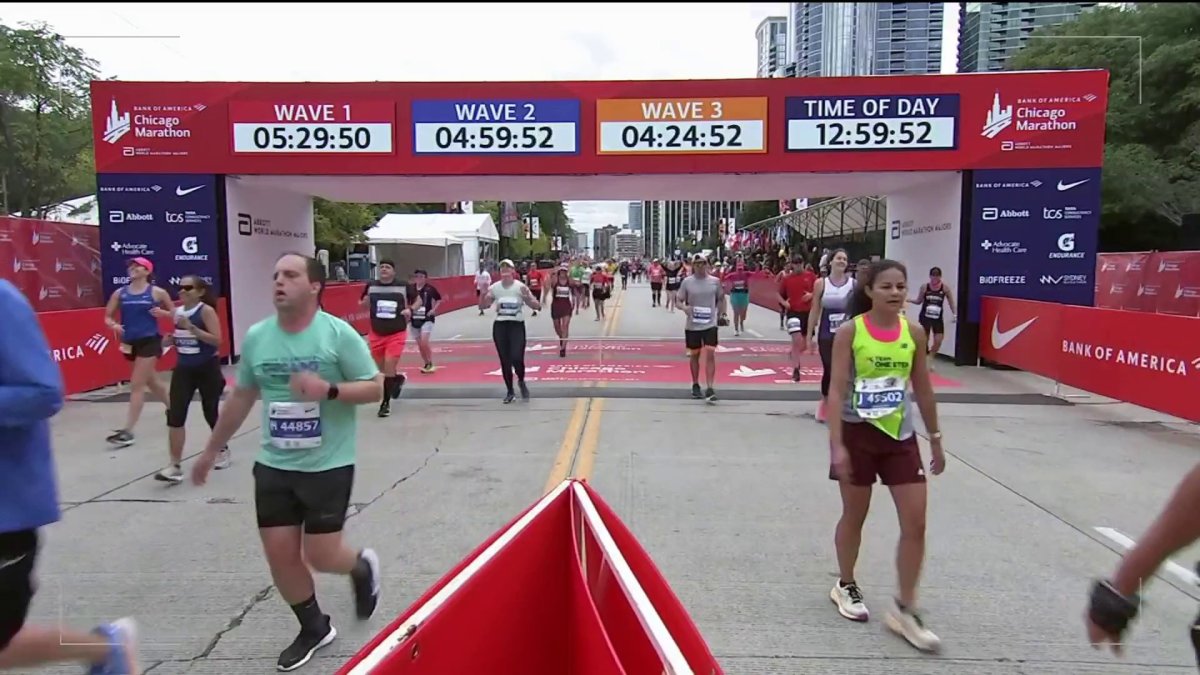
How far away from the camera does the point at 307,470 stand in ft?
10.8

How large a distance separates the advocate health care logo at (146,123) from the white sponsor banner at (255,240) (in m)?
1.15

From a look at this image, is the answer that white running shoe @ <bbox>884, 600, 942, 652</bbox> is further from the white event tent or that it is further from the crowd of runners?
the white event tent

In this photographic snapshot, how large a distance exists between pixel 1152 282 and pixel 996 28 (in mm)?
15887

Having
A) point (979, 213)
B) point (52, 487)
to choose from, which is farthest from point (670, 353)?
point (52, 487)

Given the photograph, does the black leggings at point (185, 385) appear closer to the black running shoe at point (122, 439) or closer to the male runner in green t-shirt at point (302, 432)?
the black running shoe at point (122, 439)

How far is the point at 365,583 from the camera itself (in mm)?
3549

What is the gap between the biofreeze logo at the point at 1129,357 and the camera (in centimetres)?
820

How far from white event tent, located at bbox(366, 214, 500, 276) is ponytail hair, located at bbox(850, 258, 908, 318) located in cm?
2989

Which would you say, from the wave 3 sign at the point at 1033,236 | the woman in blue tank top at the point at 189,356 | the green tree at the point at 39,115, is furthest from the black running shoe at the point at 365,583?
the green tree at the point at 39,115

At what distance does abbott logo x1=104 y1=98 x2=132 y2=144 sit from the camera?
12.8 m

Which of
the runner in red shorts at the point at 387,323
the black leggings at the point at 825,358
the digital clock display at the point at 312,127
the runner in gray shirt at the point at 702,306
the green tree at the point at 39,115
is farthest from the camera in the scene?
the green tree at the point at 39,115

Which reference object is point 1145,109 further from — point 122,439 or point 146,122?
point 122,439

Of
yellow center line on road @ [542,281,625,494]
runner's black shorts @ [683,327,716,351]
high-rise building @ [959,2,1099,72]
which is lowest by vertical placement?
yellow center line on road @ [542,281,625,494]

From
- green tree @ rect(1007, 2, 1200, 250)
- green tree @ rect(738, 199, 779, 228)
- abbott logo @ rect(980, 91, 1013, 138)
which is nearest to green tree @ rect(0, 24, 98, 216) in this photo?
abbott logo @ rect(980, 91, 1013, 138)
